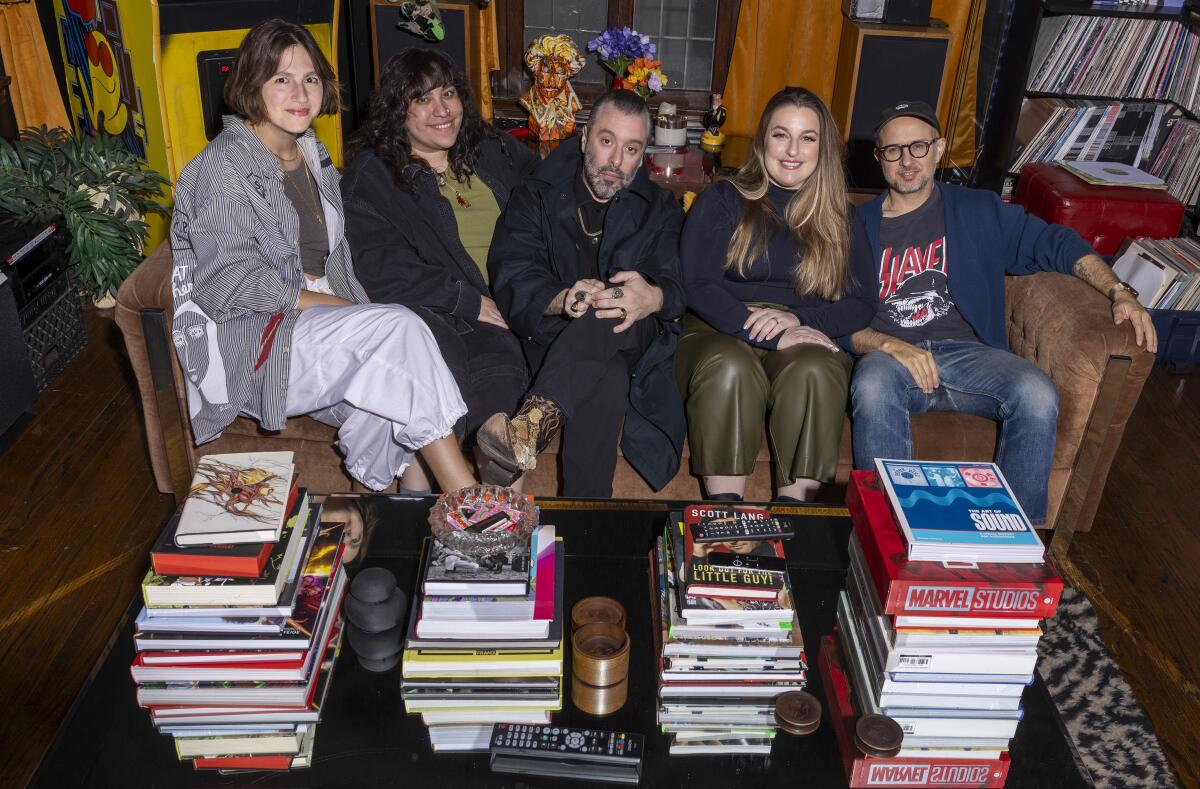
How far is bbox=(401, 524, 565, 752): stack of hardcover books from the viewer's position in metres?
1.45

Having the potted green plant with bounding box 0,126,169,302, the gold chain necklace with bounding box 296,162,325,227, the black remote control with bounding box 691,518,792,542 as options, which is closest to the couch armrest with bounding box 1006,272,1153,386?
the black remote control with bounding box 691,518,792,542

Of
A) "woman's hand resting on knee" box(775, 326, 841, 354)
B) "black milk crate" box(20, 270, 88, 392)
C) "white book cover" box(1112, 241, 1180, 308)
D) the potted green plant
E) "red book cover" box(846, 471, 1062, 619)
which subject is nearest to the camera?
"red book cover" box(846, 471, 1062, 619)

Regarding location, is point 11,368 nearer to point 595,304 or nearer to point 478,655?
point 595,304

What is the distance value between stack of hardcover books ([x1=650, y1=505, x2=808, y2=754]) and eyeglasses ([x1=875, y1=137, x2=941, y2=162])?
1292 mm

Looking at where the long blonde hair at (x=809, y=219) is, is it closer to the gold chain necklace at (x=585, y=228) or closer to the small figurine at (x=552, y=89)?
the gold chain necklace at (x=585, y=228)

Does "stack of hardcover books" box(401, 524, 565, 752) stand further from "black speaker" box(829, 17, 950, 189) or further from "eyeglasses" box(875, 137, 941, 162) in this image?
"black speaker" box(829, 17, 950, 189)

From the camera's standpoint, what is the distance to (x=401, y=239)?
246 centimetres

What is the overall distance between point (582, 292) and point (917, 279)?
2.75 ft

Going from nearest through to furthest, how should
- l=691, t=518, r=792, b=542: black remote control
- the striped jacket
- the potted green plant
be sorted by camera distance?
l=691, t=518, r=792, b=542: black remote control
the striped jacket
the potted green plant

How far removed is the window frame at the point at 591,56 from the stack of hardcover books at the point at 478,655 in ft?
10.4

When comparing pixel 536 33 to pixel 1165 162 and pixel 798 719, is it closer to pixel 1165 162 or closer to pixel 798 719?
pixel 1165 162

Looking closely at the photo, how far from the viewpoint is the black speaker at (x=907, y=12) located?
399 centimetres

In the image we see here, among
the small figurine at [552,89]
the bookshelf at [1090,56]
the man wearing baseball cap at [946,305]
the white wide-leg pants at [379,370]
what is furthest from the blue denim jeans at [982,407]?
the bookshelf at [1090,56]

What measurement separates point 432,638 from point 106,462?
1647 mm
